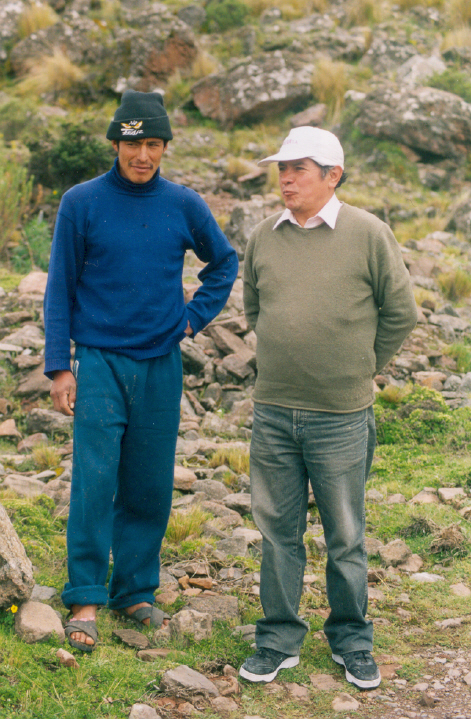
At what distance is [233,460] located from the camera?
18.5 feet

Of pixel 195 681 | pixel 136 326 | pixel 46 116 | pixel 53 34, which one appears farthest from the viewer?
pixel 53 34

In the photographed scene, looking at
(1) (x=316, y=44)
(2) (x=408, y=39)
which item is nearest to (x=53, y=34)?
(1) (x=316, y=44)

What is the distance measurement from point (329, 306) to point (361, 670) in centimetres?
146

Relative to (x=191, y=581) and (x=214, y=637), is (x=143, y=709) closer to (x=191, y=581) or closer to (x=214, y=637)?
(x=214, y=637)

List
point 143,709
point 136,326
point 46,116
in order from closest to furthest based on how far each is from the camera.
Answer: point 143,709
point 136,326
point 46,116

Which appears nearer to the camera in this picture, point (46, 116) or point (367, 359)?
point (367, 359)

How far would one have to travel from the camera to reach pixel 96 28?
51.1ft

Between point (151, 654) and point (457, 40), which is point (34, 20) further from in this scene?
point (151, 654)

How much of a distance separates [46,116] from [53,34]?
4.10m

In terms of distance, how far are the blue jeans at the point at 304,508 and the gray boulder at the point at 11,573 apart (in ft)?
3.17

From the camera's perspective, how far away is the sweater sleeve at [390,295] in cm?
292

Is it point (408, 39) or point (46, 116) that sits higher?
point (408, 39)

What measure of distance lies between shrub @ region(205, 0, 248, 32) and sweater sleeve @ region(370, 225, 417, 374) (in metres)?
15.6

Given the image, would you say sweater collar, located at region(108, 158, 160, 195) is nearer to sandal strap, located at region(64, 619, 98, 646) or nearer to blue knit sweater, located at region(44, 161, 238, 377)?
blue knit sweater, located at region(44, 161, 238, 377)
